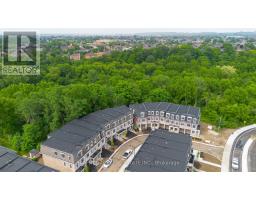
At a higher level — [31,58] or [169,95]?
[31,58]

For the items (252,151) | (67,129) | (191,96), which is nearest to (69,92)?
(67,129)

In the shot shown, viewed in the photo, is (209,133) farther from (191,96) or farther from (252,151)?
(191,96)

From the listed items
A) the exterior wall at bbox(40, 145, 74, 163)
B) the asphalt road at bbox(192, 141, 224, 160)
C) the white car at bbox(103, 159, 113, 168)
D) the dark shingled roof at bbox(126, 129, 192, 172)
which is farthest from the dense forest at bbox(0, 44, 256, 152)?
the dark shingled roof at bbox(126, 129, 192, 172)

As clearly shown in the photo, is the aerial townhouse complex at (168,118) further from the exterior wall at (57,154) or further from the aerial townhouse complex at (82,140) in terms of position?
the exterior wall at (57,154)

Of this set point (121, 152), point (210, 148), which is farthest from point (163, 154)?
point (210, 148)

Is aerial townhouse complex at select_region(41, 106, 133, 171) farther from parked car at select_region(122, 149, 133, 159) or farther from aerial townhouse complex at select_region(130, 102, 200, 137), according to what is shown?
aerial townhouse complex at select_region(130, 102, 200, 137)

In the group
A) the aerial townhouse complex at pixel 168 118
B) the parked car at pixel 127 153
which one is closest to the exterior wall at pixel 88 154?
the parked car at pixel 127 153

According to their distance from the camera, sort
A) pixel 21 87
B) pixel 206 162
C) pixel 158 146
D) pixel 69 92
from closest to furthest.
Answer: pixel 158 146, pixel 206 162, pixel 69 92, pixel 21 87
